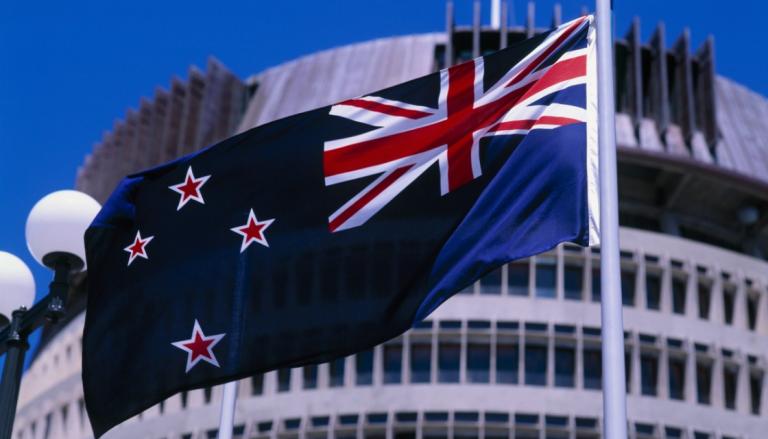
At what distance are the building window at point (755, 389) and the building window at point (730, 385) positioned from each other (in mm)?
709

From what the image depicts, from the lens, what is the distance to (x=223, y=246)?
58.8ft

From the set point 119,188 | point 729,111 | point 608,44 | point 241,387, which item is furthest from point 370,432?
point 608,44

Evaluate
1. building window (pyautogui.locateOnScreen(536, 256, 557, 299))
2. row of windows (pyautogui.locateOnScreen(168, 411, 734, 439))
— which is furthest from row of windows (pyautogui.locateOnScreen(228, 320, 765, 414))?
building window (pyautogui.locateOnScreen(536, 256, 557, 299))

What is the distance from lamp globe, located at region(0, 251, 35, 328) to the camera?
17.4 m

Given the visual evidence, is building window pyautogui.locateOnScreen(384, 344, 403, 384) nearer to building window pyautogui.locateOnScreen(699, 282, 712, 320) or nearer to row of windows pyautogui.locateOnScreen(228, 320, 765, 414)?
row of windows pyautogui.locateOnScreen(228, 320, 765, 414)

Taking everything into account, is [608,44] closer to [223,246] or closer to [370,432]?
[223,246]

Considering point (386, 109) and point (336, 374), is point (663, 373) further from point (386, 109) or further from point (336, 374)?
point (386, 109)

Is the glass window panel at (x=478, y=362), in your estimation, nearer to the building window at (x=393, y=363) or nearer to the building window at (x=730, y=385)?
the building window at (x=393, y=363)

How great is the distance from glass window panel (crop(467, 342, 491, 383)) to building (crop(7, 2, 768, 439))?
0.06m

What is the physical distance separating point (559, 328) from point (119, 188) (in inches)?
1639

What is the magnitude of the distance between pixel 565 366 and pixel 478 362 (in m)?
3.47

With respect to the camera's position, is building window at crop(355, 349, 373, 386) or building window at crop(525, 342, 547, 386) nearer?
building window at crop(525, 342, 547, 386)

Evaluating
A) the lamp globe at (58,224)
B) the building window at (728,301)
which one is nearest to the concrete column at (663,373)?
the building window at (728,301)

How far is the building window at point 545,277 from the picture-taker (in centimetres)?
6019
